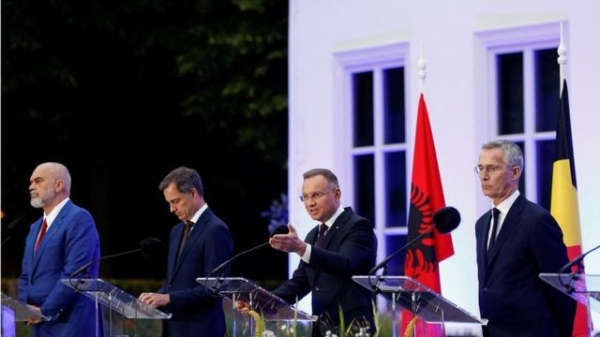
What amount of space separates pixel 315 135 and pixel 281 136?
22.0 feet

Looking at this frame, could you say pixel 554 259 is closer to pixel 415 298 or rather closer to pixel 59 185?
pixel 415 298

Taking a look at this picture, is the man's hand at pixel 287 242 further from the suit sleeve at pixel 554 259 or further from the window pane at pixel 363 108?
the window pane at pixel 363 108

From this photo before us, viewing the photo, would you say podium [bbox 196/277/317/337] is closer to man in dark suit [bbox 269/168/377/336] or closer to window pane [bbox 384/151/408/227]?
man in dark suit [bbox 269/168/377/336]

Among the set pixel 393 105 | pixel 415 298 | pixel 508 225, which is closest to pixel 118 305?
pixel 415 298

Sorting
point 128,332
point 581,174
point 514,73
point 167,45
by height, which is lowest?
point 128,332

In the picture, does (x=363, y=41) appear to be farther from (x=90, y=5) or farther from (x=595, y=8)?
(x=90, y=5)

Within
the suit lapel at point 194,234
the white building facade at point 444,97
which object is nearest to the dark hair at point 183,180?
the suit lapel at point 194,234

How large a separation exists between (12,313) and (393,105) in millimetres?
3916

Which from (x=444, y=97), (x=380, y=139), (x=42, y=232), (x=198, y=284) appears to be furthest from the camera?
(x=380, y=139)

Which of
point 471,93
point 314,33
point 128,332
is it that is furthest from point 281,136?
point 128,332

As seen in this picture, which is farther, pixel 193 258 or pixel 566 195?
pixel 566 195

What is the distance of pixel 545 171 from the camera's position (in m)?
10.9

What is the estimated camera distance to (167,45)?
19297mm

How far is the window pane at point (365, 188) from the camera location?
40.1ft
